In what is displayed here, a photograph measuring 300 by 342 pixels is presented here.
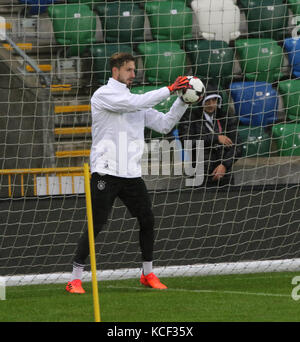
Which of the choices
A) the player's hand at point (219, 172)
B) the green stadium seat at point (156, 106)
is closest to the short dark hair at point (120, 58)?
the player's hand at point (219, 172)

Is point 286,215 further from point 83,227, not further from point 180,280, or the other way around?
point 83,227

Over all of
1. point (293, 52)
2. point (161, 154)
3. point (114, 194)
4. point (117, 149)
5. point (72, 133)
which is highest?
point (293, 52)

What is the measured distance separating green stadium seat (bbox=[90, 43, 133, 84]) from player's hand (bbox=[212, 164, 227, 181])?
193 centimetres

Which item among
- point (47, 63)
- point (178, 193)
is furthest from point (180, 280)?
point (47, 63)

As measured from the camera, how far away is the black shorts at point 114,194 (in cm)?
616

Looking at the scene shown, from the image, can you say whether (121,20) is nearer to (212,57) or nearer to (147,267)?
(212,57)

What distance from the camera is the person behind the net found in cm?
615

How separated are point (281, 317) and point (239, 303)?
0.61 metres

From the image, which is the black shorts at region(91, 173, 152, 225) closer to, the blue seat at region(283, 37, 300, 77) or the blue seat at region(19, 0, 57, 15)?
the blue seat at region(283, 37, 300, 77)

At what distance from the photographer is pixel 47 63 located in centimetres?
1034

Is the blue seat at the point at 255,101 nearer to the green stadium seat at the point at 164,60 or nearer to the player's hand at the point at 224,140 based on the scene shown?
the green stadium seat at the point at 164,60

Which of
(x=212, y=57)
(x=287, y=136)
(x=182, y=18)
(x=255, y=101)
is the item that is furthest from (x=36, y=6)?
(x=287, y=136)

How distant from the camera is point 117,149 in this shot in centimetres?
613

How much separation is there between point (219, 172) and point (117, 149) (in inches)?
62.7
